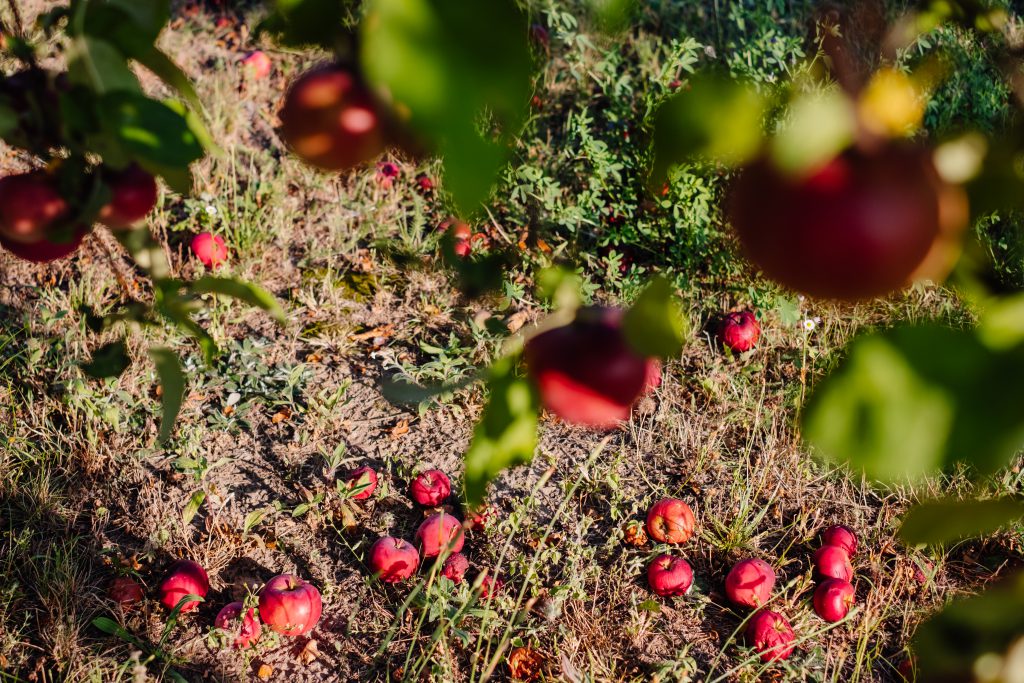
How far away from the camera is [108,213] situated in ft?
1.85

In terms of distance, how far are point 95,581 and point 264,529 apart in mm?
310

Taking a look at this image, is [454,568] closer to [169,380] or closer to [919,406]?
[169,380]

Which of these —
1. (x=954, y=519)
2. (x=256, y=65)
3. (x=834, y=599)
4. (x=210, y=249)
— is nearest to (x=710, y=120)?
(x=954, y=519)

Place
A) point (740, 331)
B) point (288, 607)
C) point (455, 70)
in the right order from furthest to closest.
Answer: point (740, 331)
point (288, 607)
point (455, 70)

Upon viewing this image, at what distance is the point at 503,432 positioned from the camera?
477mm

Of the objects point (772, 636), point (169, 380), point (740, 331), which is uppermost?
point (169, 380)

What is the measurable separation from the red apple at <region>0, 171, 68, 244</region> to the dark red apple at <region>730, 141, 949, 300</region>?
0.45 metres

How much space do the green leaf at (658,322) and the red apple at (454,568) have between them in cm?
118

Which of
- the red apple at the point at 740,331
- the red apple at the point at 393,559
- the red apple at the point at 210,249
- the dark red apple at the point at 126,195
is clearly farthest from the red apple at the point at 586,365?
the red apple at the point at 210,249

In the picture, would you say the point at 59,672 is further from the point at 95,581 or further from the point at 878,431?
the point at 878,431

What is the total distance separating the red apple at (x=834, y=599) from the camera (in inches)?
58.3

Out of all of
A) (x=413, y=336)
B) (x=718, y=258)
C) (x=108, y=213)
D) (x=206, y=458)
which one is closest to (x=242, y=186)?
(x=413, y=336)

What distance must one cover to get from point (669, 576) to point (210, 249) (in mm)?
1312

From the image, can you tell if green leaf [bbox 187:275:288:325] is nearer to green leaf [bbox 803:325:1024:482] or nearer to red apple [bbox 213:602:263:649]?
green leaf [bbox 803:325:1024:482]
